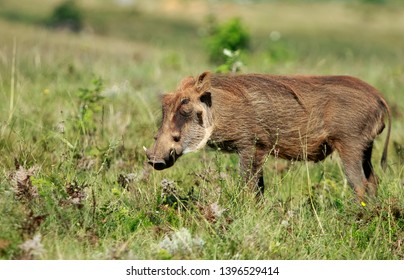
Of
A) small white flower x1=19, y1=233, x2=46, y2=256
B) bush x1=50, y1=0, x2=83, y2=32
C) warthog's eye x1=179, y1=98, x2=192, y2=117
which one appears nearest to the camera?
small white flower x1=19, y1=233, x2=46, y2=256

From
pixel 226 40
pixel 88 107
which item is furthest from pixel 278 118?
pixel 226 40

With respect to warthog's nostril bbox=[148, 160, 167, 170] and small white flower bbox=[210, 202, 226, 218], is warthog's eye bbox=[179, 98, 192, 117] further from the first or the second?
small white flower bbox=[210, 202, 226, 218]

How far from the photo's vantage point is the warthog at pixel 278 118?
16.0 feet

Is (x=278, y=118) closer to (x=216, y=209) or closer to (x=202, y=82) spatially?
(x=202, y=82)

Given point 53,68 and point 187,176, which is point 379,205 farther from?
point 53,68

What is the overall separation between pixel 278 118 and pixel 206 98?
0.53 metres

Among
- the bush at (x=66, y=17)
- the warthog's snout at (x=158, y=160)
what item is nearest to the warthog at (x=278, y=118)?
the warthog's snout at (x=158, y=160)

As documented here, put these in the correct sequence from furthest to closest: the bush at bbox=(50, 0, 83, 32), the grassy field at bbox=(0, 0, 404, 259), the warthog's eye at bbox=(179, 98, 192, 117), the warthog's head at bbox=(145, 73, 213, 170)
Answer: the bush at bbox=(50, 0, 83, 32)
the warthog's eye at bbox=(179, 98, 192, 117)
the warthog's head at bbox=(145, 73, 213, 170)
the grassy field at bbox=(0, 0, 404, 259)

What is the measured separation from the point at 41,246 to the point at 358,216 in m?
1.89

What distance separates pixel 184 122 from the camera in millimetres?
4855

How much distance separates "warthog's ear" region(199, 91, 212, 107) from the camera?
498cm

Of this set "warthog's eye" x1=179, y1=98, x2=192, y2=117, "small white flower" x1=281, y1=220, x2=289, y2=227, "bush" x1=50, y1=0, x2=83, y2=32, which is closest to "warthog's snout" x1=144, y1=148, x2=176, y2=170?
"warthog's eye" x1=179, y1=98, x2=192, y2=117

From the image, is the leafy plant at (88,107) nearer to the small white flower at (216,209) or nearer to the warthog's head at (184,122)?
the warthog's head at (184,122)

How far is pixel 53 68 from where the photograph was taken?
876 cm
